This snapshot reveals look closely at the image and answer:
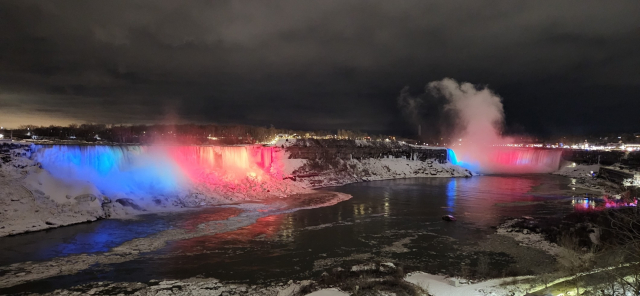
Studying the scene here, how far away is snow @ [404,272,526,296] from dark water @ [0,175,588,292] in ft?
7.04

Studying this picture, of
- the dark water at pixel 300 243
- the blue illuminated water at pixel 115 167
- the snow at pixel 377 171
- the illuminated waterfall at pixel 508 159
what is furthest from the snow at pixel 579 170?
the blue illuminated water at pixel 115 167

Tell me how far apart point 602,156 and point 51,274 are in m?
97.7

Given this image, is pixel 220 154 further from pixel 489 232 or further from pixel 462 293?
pixel 462 293

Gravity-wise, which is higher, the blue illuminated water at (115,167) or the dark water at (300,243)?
the blue illuminated water at (115,167)

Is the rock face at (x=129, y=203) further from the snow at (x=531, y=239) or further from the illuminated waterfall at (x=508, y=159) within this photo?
the illuminated waterfall at (x=508, y=159)

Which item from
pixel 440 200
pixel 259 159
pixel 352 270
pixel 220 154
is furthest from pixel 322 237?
pixel 259 159

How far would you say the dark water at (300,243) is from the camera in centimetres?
1541

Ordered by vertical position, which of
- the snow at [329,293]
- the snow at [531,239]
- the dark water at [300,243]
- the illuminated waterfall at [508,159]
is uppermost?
the illuminated waterfall at [508,159]

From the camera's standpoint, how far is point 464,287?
12227 mm

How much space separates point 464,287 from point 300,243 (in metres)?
9.71

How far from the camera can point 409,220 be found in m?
26.3

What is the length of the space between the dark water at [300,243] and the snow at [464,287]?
2146 mm

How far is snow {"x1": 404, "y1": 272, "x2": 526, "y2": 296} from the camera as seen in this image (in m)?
11.5

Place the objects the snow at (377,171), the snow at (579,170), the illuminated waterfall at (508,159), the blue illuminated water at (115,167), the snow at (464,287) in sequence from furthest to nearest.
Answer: the illuminated waterfall at (508,159), the snow at (579,170), the snow at (377,171), the blue illuminated water at (115,167), the snow at (464,287)
